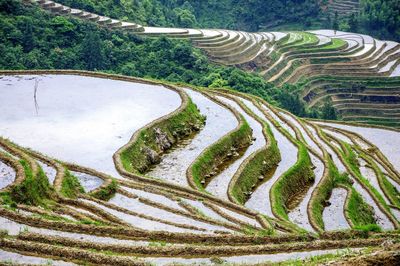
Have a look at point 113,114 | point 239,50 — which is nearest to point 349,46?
point 239,50

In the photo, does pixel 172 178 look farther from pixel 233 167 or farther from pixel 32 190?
pixel 32 190

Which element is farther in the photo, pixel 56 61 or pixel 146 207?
pixel 56 61

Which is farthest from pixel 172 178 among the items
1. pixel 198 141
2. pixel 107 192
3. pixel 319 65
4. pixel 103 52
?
pixel 319 65

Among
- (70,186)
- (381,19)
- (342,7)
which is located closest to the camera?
(70,186)

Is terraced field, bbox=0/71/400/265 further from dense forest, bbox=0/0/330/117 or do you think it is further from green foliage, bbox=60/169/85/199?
dense forest, bbox=0/0/330/117

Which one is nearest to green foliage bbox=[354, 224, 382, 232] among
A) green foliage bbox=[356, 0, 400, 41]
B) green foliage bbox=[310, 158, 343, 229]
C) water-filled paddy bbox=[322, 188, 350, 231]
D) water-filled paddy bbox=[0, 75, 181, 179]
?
green foliage bbox=[310, 158, 343, 229]

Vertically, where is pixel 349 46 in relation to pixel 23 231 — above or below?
below

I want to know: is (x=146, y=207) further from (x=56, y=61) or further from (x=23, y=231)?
(x=56, y=61)
